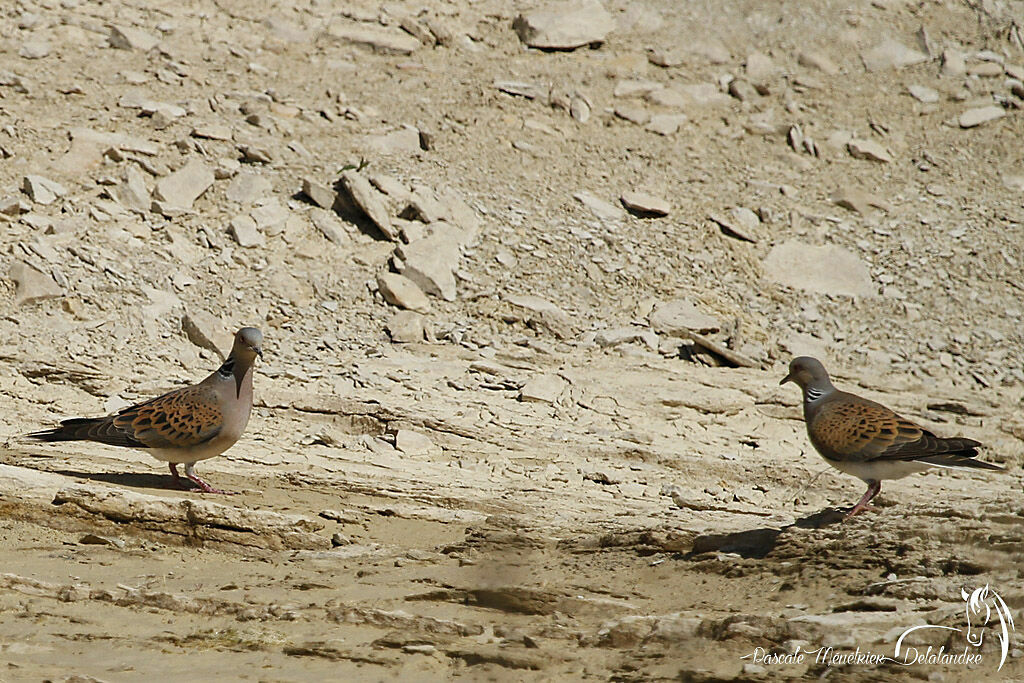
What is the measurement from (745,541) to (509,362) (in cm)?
351

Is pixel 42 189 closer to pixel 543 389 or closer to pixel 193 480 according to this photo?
pixel 193 480

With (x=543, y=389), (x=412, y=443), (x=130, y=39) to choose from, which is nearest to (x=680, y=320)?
(x=543, y=389)

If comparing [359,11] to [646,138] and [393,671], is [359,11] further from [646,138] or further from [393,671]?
[393,671]

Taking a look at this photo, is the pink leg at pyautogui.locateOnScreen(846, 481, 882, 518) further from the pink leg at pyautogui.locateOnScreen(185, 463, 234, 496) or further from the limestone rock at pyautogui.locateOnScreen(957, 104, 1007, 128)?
the limestone rock at pyautogui.locateOnScreen(957, 104, 1007, 128)

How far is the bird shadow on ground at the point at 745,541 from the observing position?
5.42 m

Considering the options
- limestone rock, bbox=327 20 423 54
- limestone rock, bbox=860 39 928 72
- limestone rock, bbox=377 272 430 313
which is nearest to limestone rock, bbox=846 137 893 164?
limestone rock, bbox=860 39 928 72

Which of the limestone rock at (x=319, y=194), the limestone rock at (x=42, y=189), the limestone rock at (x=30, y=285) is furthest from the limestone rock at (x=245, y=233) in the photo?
the limestone rock at (x=30, y=285)

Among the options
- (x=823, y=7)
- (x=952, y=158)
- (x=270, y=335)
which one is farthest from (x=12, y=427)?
(x=823, y=7)

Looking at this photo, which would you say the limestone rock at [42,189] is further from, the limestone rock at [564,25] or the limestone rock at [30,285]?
the limestone rock at [564,25]

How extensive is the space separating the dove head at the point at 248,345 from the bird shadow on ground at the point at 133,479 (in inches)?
31.6

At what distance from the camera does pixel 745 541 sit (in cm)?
550

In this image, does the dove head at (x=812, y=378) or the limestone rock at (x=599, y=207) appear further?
the limestone rock at (x=599, y=207)

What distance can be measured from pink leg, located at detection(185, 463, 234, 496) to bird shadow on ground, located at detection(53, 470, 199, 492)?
48mm

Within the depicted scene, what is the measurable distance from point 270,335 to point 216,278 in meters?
0.80
